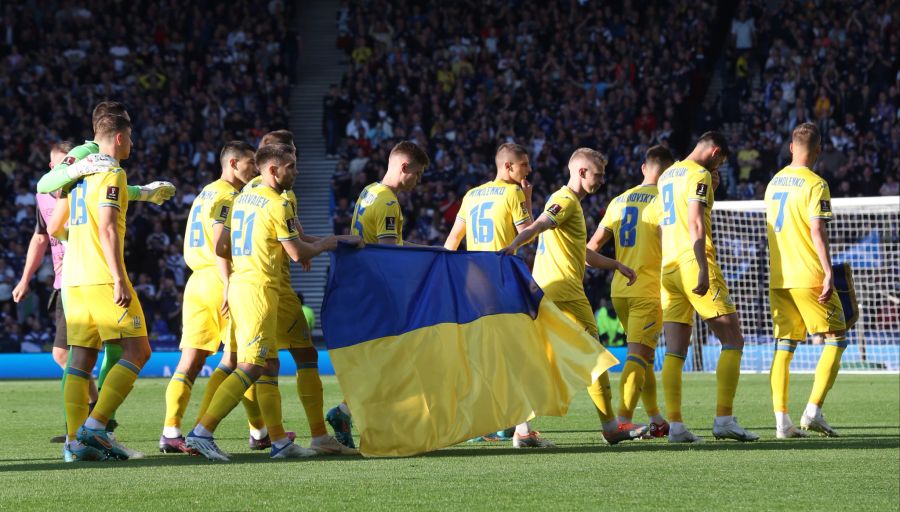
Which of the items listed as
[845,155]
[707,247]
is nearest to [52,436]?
[707,247]

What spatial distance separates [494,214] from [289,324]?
75.9 inches

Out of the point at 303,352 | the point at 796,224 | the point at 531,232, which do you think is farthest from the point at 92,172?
the point at 796,224

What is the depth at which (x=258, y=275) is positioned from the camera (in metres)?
8.05

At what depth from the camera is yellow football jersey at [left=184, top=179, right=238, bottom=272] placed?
349 inches

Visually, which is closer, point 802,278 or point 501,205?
point 501,205

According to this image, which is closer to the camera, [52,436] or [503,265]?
[503,265]

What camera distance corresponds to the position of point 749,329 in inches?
793

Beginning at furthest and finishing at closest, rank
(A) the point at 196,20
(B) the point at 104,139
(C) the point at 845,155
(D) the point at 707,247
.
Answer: (A) the point at 196,20 < (C) the point at 845,155 < (D) the point at 707,247 < (B) the point at 104,139

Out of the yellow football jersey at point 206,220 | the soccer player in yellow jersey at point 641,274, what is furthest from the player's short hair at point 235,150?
the soccer player in yellow jersey at point 641,274

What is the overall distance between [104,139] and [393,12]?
22.1 m

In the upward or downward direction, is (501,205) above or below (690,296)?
above

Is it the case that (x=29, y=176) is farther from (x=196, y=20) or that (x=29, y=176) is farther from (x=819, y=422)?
(x=819, y=422)

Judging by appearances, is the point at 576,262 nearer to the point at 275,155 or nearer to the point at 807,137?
the point at 807,137

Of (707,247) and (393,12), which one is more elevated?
(393,12)
